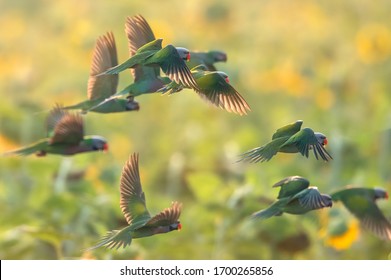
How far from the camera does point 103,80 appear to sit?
196cm

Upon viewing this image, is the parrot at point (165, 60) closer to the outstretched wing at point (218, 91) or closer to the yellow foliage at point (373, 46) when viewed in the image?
the outstretched wing at point (218, 91)

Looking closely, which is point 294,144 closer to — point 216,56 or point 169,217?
point 169,217

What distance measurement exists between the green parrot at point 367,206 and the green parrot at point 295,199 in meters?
0.32

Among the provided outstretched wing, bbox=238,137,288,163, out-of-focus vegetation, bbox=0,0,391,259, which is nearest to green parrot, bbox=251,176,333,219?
outstretched wing, bbox=238,137,288,163

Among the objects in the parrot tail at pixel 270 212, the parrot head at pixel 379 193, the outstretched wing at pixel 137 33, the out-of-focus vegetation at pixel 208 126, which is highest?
the out-of-focus vegetation at pixel 208 126

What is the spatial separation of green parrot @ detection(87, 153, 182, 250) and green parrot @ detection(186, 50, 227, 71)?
0.95 ft

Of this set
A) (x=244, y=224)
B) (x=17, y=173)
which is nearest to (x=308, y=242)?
(x=244, y=224)

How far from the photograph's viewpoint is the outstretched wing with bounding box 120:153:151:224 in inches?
69.7

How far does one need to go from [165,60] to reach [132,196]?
24cm

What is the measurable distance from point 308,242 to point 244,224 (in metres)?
0.25

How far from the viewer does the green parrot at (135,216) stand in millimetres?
1711

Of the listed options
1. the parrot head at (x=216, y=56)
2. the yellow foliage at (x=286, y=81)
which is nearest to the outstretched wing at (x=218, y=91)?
the parrot head at (x=216, y=56)

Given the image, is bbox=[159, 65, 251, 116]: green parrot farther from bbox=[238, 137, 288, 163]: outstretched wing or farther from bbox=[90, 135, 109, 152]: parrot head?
bbox=[90, 135, 109, 152]: parrot head
